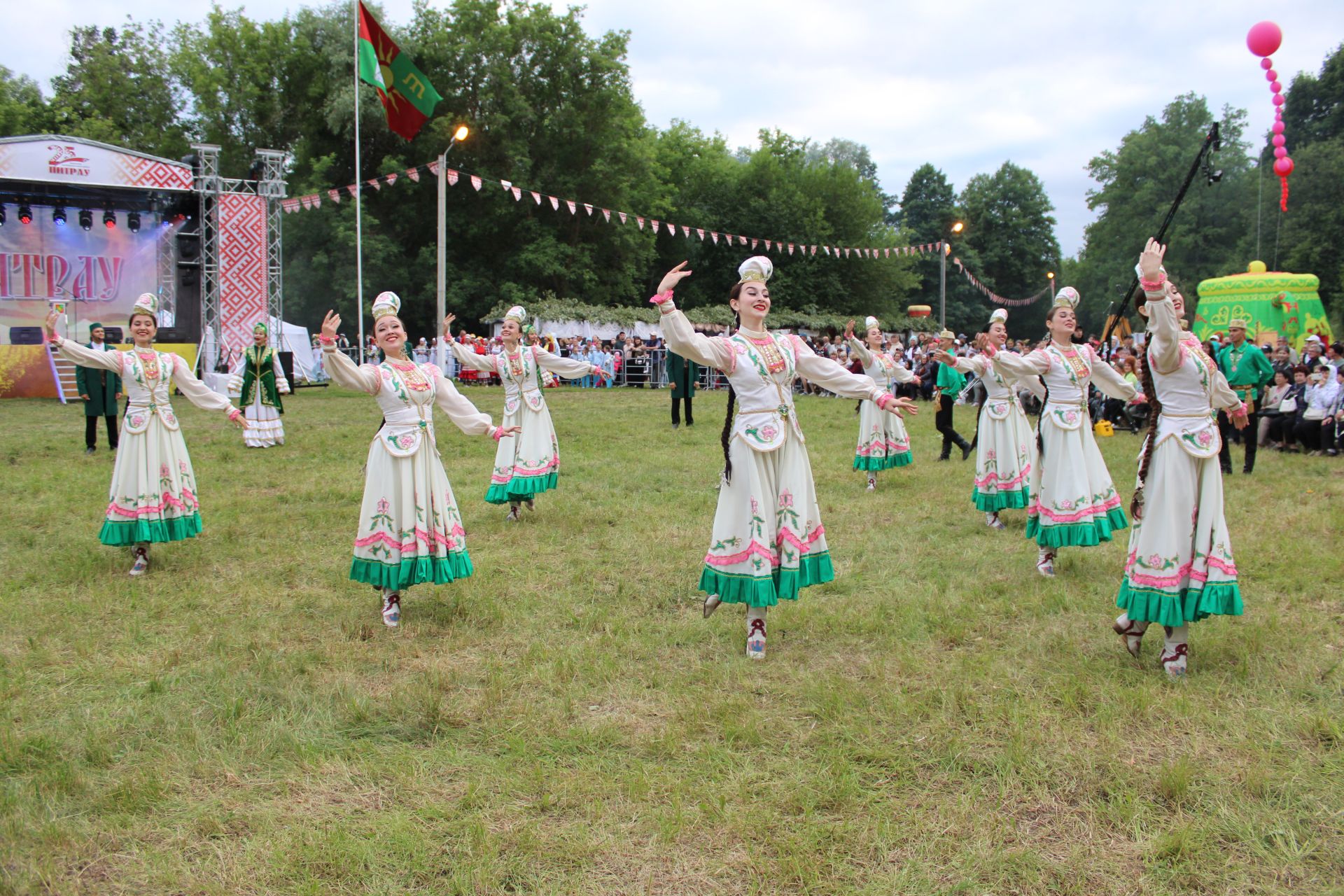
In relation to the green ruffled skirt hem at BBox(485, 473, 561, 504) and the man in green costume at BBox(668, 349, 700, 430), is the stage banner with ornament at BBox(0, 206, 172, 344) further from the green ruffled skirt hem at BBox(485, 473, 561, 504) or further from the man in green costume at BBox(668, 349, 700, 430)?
the green ruffled skirt hem at BBox(485, 473, 561, 504)

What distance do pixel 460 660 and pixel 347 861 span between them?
217 cm

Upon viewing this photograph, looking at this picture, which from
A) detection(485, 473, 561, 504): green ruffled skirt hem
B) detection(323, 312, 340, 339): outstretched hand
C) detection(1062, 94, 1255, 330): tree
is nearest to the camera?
detection(323, 312, 340, 339): outstretched hand

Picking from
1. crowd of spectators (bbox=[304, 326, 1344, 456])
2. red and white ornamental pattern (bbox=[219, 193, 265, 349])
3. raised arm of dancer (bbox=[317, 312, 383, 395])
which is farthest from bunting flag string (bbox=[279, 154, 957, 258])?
raised arm of dancer (bbox=[317, 312, 383, 395])

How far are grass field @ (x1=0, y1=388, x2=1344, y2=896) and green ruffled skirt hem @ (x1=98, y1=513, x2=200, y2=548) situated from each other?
12.4 inches

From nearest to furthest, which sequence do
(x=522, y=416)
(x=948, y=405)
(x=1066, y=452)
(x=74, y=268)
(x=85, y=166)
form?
(x=1066, y=452), (x=522, y=416), (x=948, y=405), (x=85, y=166), (x=74, y=268)

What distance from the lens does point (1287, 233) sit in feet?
111

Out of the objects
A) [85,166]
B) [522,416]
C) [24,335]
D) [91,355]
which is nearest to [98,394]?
[91,355]

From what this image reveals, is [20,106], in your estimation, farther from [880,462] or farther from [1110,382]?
[1110,382]

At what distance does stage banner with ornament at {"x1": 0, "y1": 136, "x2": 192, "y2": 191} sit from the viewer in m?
22.0

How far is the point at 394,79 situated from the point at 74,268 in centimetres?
939

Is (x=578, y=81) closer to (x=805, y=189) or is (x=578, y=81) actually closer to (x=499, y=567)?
(x=805, y=189)

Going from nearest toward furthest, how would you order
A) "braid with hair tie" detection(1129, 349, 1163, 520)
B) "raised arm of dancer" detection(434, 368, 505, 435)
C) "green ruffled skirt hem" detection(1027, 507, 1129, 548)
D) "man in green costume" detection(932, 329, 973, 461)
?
"braid with hair tie" detection(1129, 349, 1163, 520) → "raised arm of dancer" detection(434, 368, 505, 435) → "green ruffled skirt hem" detection(1027, 507, 1129, 548) → "man in green costume" detection(932, 329, 973, 461)

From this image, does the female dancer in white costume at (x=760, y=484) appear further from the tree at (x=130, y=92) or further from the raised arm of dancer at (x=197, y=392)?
the tree at (x=130, y=92)

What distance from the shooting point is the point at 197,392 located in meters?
7.66
